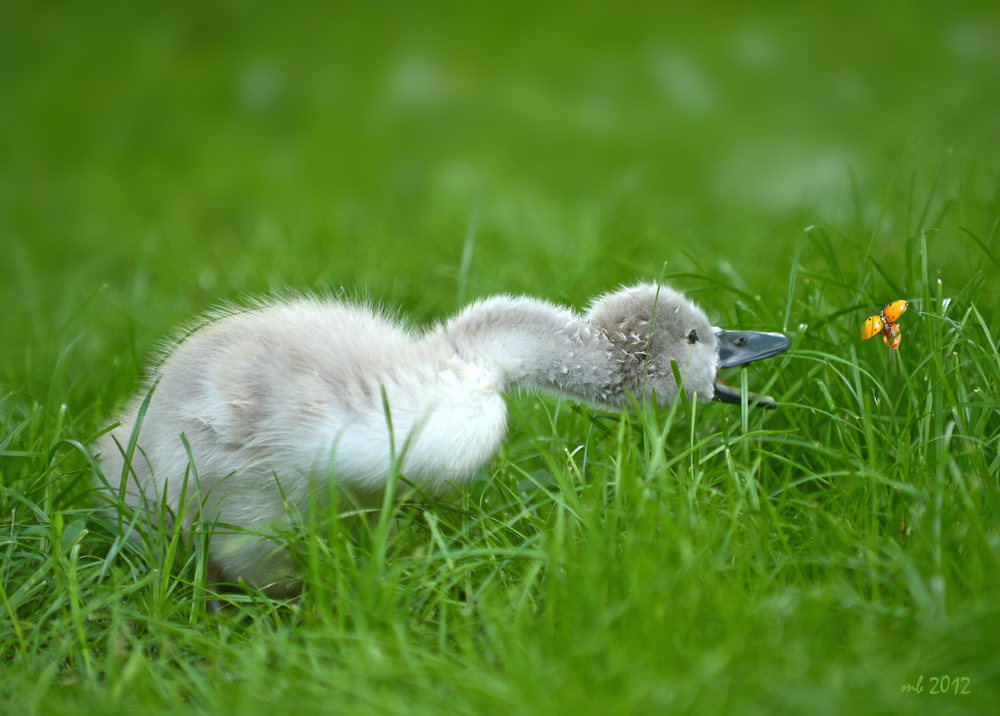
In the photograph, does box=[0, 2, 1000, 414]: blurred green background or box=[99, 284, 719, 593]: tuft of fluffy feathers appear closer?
box=[99, 284, 719, 593]: tuft of fluffy feathers

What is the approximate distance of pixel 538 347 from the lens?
203 cm

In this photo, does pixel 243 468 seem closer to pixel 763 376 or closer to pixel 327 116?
pixel 763 376

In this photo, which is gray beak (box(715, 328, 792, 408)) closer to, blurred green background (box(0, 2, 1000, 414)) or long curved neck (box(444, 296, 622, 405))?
long curved neck (box(444, 296, 622, 405))

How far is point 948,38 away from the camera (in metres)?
5.41

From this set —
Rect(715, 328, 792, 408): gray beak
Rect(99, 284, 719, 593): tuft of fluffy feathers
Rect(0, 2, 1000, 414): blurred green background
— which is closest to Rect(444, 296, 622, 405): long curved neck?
Rect(99, 284, 719, 593): tuft of fluffy feathers

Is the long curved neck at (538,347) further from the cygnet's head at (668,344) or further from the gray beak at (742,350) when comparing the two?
the gray beak at (742,350)

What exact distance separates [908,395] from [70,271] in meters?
4.41

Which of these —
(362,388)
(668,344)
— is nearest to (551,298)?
(668,344)

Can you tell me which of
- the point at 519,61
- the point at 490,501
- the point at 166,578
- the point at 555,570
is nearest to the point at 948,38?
the point at 519,61

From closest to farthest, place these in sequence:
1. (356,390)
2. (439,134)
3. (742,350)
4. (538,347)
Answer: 1. (356,390)
2. (538,347)
3. (742,350)
4. (439,134)

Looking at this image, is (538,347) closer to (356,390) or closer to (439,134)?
(356,390)

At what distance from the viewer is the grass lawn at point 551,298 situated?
1440mm

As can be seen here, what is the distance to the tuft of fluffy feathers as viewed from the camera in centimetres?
185

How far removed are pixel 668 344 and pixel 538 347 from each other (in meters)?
0.37
